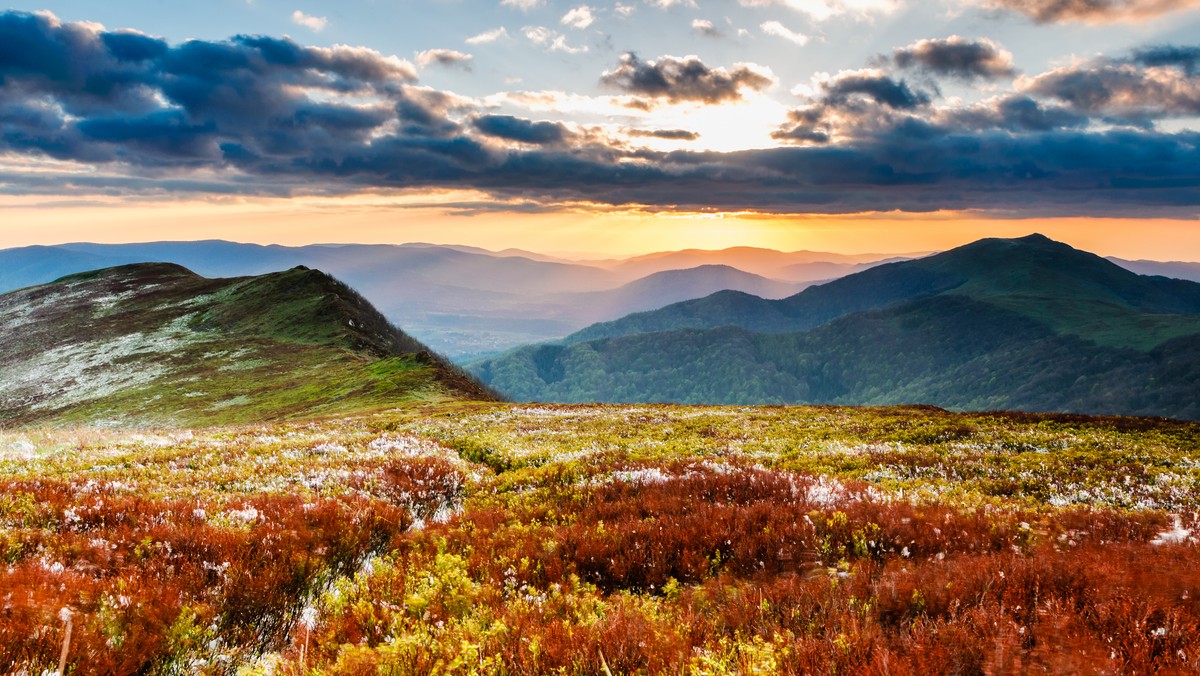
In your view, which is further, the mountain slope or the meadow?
the mountain slope

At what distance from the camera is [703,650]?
447 cm

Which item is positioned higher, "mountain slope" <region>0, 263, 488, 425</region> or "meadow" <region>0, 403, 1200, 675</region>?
"meadow" <region>0, 403, 1200, 675</region>

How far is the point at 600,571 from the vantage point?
7340 millimetres

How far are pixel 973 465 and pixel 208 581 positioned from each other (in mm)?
17397

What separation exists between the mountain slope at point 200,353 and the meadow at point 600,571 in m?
52.9

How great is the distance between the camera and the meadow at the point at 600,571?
173 inches

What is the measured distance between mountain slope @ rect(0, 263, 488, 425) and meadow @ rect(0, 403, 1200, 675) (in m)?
52.9

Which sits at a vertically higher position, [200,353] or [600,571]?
[600,571]

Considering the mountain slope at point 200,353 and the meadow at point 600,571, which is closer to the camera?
the meadow at point 600,571

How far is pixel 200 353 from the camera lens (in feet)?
389

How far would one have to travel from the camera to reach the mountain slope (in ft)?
258

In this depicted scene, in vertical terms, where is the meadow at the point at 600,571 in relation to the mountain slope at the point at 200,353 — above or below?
above

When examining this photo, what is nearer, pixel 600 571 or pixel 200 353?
pixel 600 571

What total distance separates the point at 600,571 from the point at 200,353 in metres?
139
